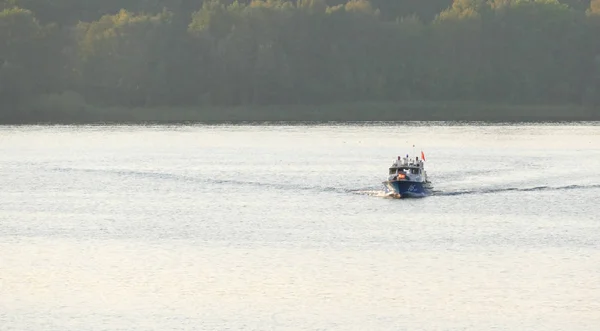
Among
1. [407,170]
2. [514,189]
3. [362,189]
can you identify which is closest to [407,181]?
[407,170]

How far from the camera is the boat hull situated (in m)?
109

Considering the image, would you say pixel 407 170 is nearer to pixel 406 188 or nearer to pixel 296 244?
pixel 406 188

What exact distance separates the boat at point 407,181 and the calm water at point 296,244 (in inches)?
46.4

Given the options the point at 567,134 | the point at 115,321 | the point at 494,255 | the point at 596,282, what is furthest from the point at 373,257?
the point at 567,134

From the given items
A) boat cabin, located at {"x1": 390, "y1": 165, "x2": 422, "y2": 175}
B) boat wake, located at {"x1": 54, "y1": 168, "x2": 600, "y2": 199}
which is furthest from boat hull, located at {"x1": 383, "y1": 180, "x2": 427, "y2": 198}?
boat cabin, located at {"x1": 390, "y1": 165, "x2": 422, "y2": 175}

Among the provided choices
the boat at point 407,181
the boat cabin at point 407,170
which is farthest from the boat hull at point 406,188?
the boat cabin at point 407,170

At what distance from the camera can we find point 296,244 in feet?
269

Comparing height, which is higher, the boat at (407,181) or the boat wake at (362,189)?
the boat at (407,181)

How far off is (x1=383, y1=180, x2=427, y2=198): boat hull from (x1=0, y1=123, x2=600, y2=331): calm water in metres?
1.21

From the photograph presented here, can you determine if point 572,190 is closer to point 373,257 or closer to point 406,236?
point 406,236

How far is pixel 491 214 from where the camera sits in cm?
9712

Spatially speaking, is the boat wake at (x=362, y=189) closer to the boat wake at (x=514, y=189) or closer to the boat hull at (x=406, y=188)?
the boat wake at (x=514, y=189)

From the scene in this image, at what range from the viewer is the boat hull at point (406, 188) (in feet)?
356

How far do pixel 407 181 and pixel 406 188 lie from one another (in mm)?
508
